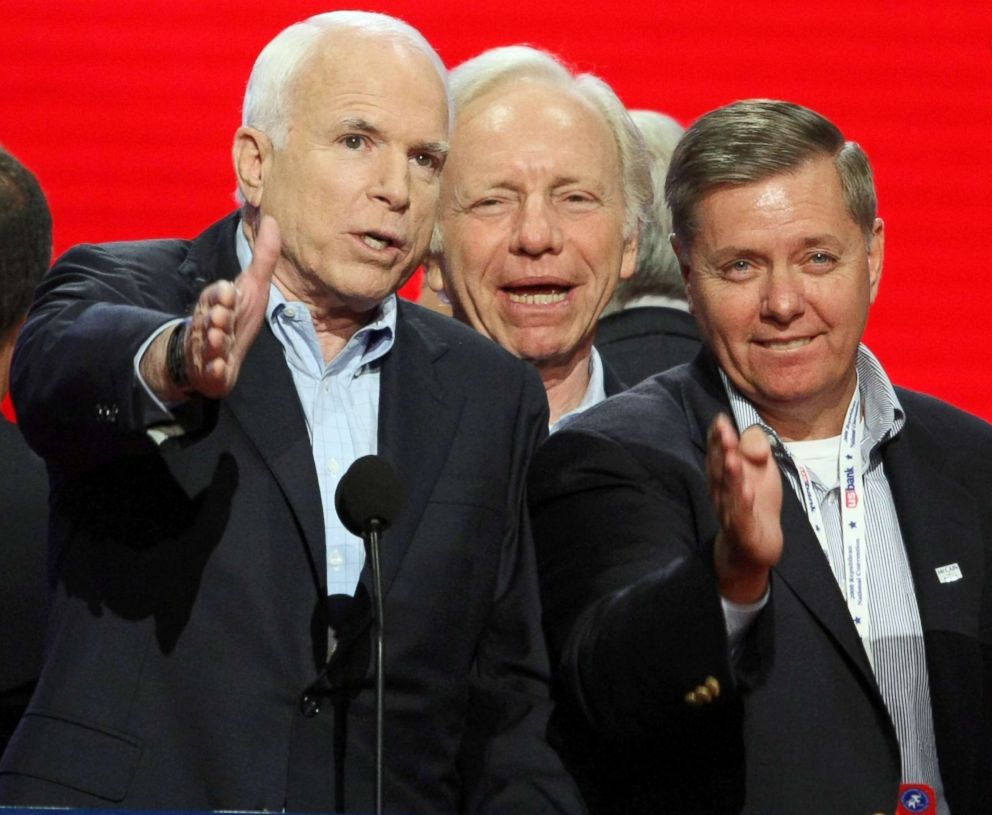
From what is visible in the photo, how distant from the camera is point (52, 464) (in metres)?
2.17

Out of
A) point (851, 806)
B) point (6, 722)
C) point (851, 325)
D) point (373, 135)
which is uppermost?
point (373, 135)

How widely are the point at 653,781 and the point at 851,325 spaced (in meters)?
0.75

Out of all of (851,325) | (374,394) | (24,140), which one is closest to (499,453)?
(374,394)

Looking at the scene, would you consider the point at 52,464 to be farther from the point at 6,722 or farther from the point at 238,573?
the point at 6,722

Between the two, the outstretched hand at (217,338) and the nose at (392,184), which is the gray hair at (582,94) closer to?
the nose at (392,184)

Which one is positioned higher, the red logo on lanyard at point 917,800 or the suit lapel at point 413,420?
the suit lapel at point 413,420

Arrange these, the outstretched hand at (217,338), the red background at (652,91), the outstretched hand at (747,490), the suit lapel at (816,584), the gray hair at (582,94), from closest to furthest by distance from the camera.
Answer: the outstretched hand at (217,338)
the outstretched hand at (747,490)
the suit lapel at (816,584)
the gray hair at (582,94)
the red background at (652,91)

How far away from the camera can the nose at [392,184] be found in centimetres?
242

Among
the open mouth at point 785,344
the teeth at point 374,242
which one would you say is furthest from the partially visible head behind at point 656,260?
the teeth at point 374,242

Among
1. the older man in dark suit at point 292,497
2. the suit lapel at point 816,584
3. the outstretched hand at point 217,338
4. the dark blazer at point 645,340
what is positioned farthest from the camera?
the dark blazer at point 645,340

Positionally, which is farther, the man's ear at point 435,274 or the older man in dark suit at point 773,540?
the man's ear at point 435,274

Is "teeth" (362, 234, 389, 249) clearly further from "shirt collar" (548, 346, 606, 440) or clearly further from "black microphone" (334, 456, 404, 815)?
"shirt collar" (548, 346, 606, 440)

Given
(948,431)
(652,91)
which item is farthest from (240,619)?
(652,91)

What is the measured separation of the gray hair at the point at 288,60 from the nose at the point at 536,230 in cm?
63
